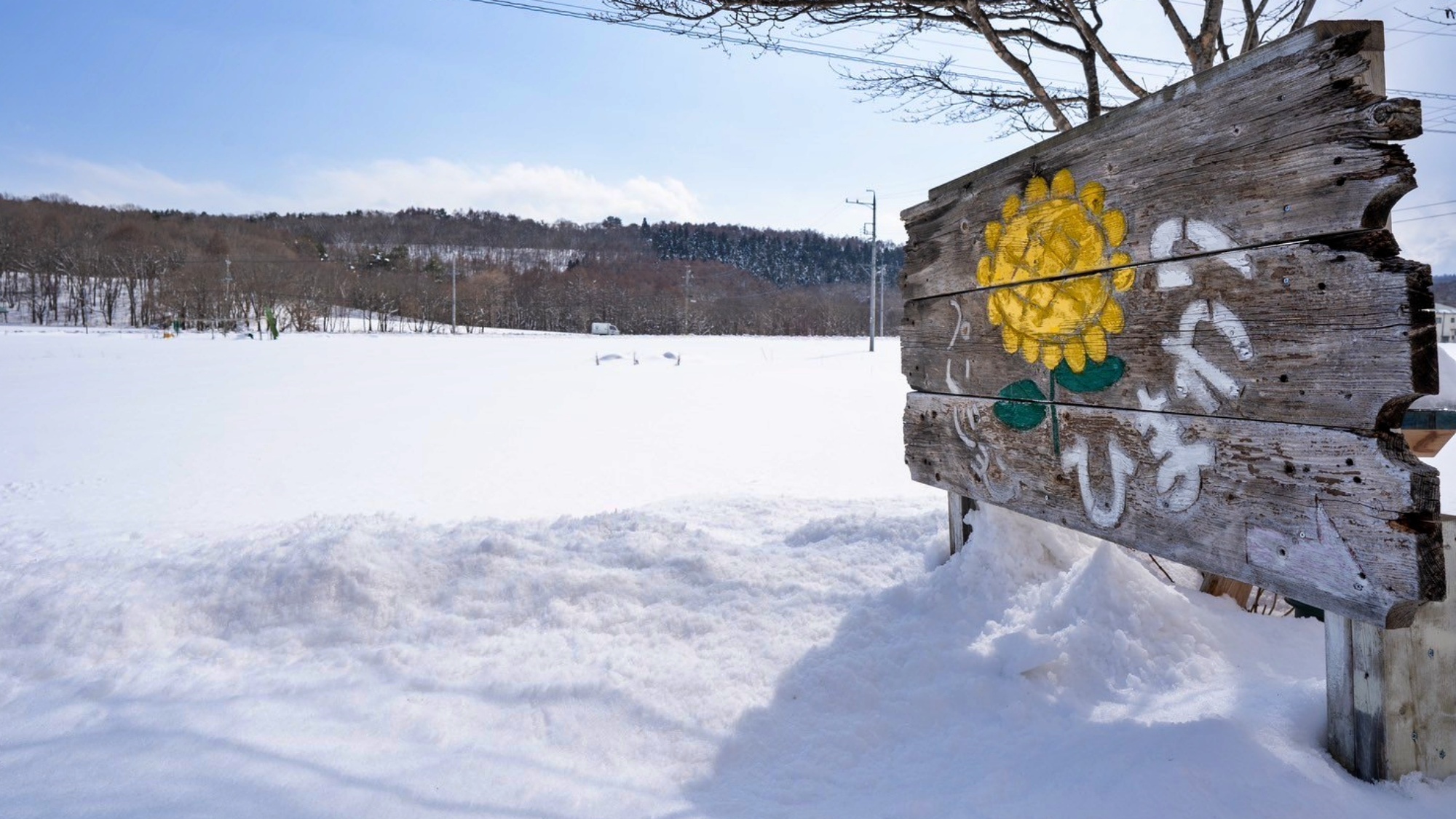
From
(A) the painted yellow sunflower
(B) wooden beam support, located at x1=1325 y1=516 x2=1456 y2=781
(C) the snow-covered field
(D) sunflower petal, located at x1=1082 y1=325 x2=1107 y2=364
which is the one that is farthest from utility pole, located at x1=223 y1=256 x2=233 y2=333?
(B) wooden beam support, located at x1=1325 y1=516 x2=1456 y2=781

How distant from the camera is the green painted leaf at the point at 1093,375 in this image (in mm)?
2303

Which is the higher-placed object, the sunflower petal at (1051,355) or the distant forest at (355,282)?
the distant forest at (355,282)

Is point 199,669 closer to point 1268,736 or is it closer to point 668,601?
point 668,601

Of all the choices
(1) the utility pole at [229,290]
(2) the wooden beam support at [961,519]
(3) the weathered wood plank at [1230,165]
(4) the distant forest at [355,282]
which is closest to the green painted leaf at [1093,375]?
(3) the weathered wood plank at [1230,165]

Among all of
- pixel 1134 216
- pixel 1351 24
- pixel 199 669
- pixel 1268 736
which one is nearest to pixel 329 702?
pixel 199 669

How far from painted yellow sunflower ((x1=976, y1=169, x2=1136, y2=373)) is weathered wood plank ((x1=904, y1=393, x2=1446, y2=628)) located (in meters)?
0.24

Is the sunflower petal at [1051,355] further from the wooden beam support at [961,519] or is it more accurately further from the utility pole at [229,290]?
the utility pole at [229,290]

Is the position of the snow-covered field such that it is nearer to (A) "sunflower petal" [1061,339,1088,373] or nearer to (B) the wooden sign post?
(B) the wooden sign post

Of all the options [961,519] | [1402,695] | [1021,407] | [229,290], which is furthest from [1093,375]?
[229,290]

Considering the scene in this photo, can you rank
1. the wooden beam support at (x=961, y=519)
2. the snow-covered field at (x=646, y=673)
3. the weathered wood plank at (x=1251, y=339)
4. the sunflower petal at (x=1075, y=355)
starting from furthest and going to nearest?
the wooden beam support at (x=961, y=519)
the sunflower petal at (x=1075, y=355)
the snow-covered field at (x=646, y=673)
the weathered wood plank at (x=1251, y=339)

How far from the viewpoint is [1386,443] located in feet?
5.25

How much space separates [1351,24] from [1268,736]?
167 centimetres

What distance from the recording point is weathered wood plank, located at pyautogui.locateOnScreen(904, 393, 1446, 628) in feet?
5.15

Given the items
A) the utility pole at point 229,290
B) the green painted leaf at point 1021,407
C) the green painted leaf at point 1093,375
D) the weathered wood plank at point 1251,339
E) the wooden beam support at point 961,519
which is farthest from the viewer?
the utility pole at point 229,290
